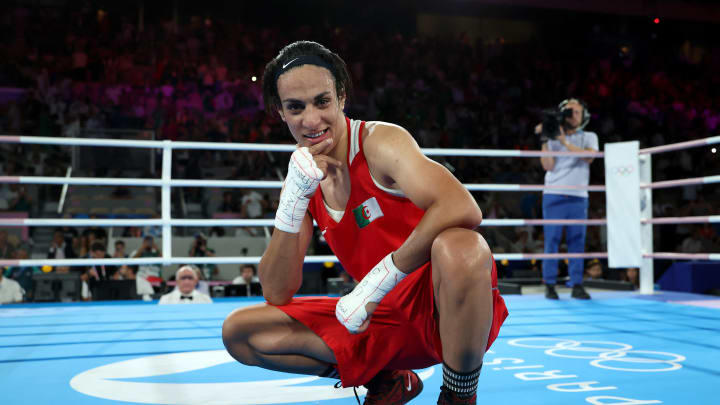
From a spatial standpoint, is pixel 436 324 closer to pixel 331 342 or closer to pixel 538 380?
pixel 331 342

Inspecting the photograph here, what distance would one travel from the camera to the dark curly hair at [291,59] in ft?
4.50

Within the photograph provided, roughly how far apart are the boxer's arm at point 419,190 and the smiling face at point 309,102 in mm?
108

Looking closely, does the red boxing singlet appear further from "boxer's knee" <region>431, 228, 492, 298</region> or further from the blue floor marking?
the blue floor marking

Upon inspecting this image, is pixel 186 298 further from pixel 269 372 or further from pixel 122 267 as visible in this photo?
pixel 269 372

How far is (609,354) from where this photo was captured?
2.02 metres

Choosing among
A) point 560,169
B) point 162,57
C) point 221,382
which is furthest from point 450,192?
point 162,57

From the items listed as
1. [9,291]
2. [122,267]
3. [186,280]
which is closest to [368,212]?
Answer: [186,280]

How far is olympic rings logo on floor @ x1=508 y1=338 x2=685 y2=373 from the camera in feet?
6.05

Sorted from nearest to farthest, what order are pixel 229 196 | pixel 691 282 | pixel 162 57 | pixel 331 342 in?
1. pixel 331 342
2. pixel 691 282
3. pixel 229 196
4. pixel 162 57

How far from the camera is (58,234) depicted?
6500 mm

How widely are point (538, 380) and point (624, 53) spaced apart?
12.6 meters

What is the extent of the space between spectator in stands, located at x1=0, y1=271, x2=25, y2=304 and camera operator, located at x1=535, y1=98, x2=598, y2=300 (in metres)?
4.06

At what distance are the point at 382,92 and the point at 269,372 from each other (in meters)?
9.20

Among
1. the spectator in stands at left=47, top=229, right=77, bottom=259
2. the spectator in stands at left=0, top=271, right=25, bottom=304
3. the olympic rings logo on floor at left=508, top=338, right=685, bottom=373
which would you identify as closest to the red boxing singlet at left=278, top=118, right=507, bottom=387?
the olympic rings logo on floor at left=508, top=338, right=685, bottom=373
